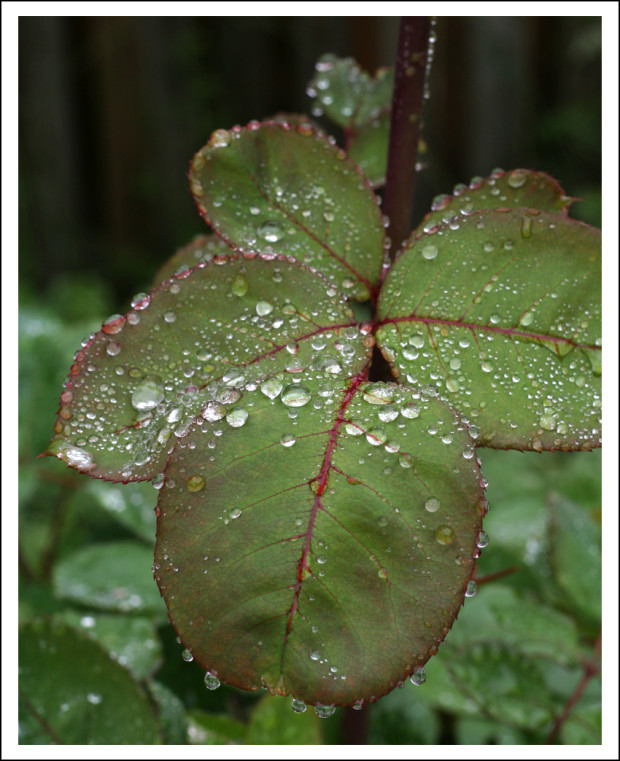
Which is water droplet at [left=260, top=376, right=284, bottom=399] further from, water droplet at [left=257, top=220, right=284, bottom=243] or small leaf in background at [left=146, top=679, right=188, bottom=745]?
small leaf in background at [left=146, top=679, right=188, bottom=745]

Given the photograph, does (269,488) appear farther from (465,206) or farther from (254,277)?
(465,206)

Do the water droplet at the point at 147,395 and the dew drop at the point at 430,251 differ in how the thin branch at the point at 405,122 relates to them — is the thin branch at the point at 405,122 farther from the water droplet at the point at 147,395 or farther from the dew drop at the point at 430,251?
the water droplet at the point at 147,395

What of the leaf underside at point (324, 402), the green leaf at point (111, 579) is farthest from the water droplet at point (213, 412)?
the green leaf at point (111, 579)

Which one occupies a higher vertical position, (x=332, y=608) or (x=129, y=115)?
(x=129, y=115)

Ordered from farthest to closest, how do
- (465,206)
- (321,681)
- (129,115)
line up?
(129,115)
(465,206)
(321,681)

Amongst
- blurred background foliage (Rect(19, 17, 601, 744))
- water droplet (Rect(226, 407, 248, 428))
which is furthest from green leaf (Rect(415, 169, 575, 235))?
blurred background foliage (Rect(19, 17, 601, 744))

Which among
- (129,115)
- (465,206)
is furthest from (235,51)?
(465,206)

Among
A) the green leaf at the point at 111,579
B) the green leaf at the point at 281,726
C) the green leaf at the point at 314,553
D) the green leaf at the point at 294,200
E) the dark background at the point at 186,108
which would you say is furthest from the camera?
the dark background at the point at 186,108
